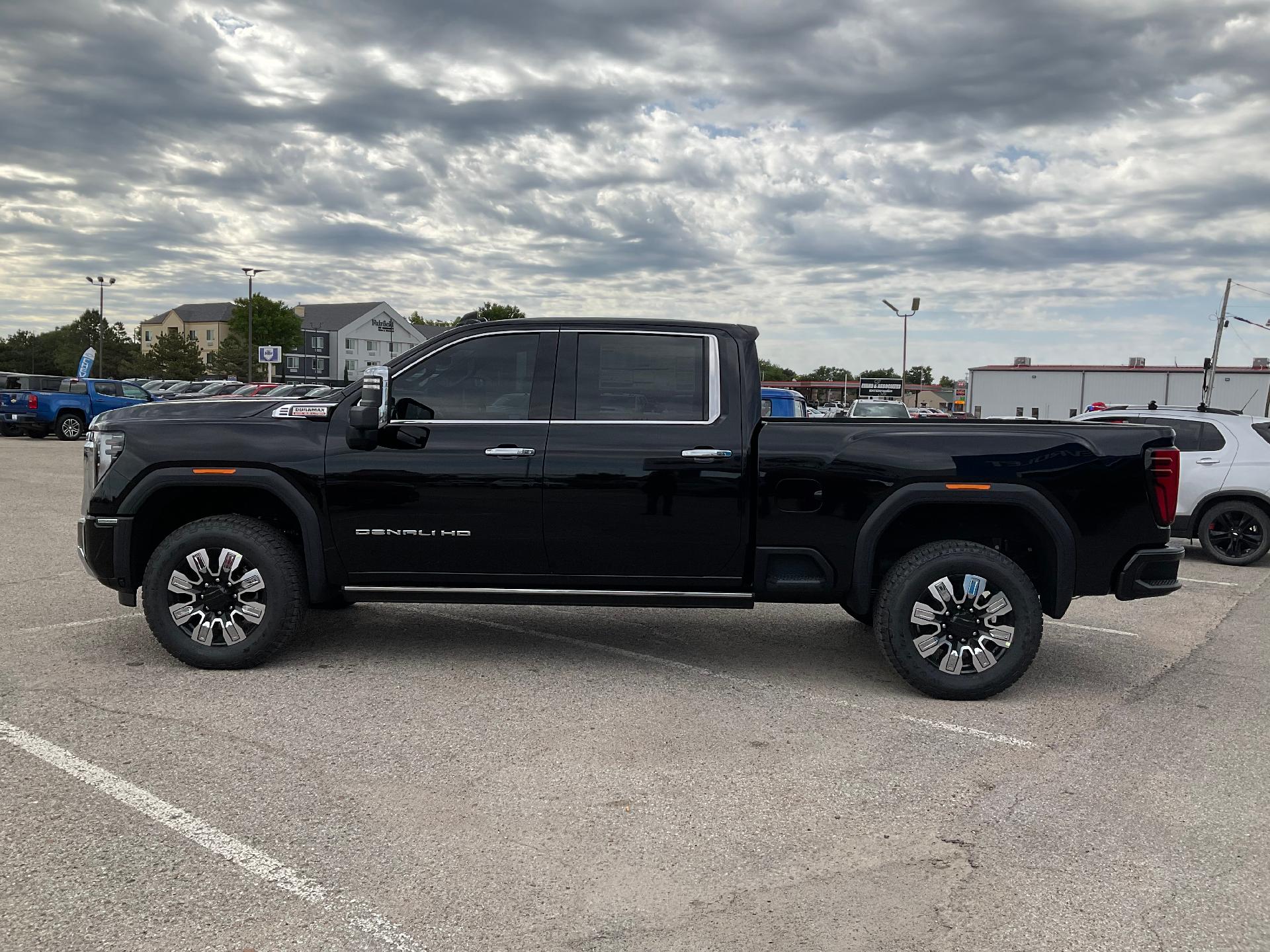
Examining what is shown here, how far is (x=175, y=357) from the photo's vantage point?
106m

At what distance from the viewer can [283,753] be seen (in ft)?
14.8

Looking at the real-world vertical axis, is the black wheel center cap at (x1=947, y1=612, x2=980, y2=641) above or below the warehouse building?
below

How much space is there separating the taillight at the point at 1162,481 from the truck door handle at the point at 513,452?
3.28 metres

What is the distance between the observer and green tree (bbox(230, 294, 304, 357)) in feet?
359

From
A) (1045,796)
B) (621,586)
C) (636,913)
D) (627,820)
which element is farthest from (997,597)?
(636,913)

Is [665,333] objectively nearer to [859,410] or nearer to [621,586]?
[621,586]

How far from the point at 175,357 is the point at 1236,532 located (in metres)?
109

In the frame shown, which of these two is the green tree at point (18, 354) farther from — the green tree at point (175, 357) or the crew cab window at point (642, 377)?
the crew cab window at point (642, 377)

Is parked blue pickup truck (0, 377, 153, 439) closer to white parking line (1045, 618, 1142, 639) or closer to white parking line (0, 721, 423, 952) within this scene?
white parking line (0, 721, 423, 952)

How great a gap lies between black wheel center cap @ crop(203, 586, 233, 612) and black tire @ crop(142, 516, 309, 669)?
188 mm

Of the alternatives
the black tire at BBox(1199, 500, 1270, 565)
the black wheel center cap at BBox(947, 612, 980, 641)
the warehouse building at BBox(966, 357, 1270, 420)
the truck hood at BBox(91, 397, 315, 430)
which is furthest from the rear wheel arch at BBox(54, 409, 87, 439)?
the warehouse building at BBox(966, 357, 1270, 420)

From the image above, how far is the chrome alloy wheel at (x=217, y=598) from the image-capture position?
5734 mm

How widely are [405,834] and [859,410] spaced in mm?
22015

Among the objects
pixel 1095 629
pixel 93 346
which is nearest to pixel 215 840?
pixel 1095 629
